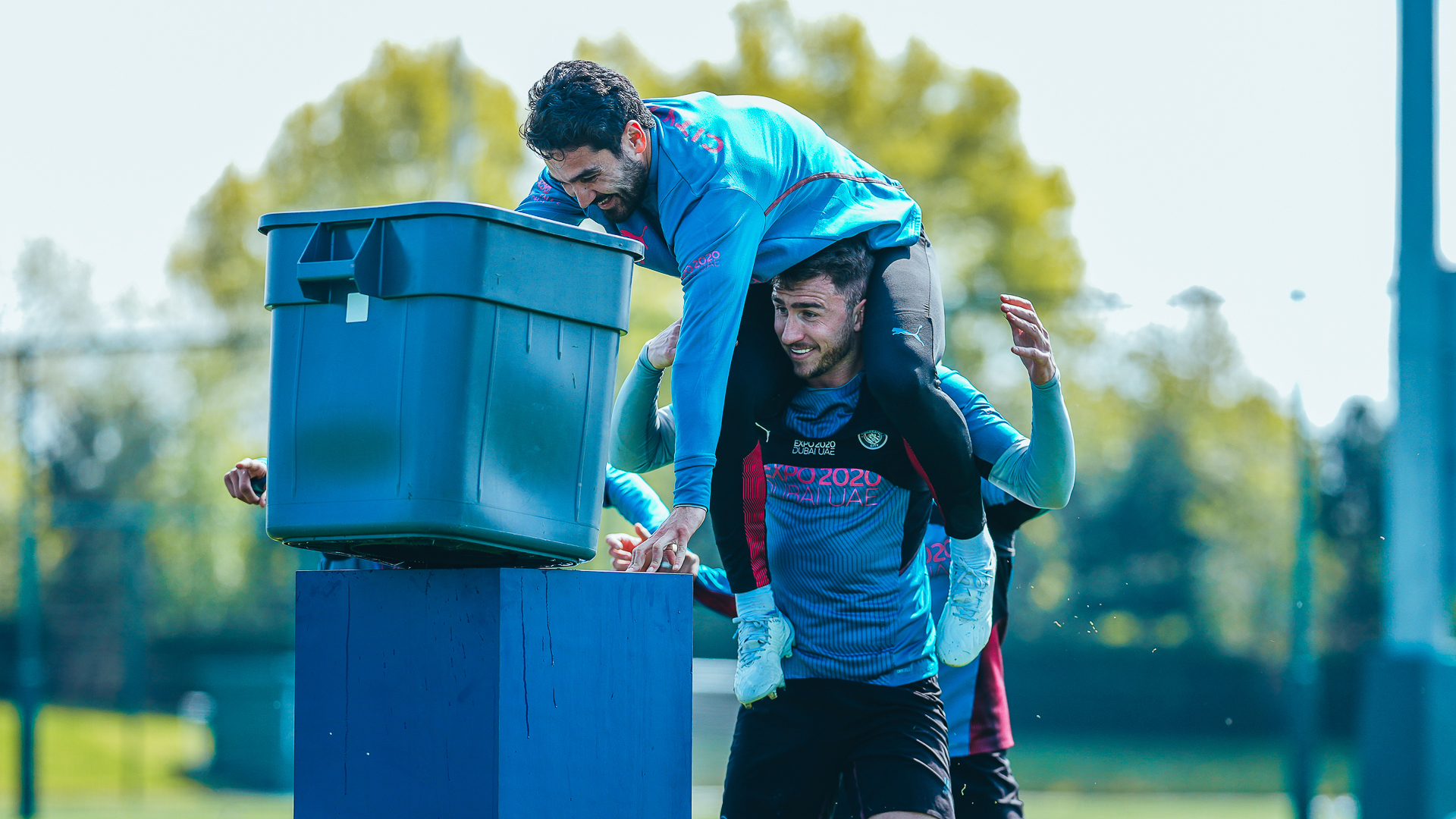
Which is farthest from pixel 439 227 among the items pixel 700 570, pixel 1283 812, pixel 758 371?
pixel 1283 812

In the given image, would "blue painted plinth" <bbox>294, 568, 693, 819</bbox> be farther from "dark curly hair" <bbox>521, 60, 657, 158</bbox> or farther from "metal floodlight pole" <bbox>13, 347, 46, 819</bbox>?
"metal floodlight pole" <bbox>13, 347, 46, 819</bbox>

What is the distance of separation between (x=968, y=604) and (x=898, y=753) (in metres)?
0.43

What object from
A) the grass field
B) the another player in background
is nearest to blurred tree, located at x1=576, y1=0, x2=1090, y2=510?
the grass field

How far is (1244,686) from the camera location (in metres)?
9.51

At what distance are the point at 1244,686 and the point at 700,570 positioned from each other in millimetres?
7183

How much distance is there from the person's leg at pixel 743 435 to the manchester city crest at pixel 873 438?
0.71ft

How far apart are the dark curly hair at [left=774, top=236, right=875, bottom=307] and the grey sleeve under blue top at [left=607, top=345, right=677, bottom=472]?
0.40 m

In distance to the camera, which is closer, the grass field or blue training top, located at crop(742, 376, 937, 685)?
blue training top, located at crop(742, 376, 937, 685)

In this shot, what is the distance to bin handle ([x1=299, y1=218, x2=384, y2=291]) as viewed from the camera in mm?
2256

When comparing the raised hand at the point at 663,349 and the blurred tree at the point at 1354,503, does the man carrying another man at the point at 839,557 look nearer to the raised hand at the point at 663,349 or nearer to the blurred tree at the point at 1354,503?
the raised hand at the point at 663,349

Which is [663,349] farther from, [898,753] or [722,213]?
[898,753]

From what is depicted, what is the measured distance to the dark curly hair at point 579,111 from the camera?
264 cm

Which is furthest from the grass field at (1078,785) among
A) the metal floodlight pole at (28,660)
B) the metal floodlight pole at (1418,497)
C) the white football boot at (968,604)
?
the white football boot at (968,604)

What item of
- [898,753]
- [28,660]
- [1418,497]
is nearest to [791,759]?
[898,753]
